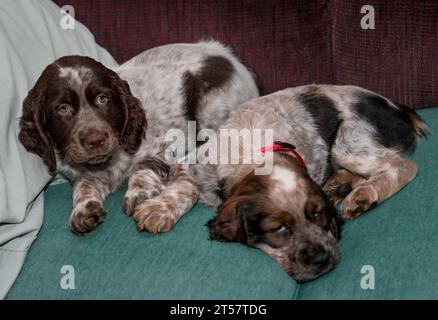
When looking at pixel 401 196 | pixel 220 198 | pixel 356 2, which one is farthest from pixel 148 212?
pixel 356 2

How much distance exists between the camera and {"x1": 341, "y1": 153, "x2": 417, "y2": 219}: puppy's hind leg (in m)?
2.98

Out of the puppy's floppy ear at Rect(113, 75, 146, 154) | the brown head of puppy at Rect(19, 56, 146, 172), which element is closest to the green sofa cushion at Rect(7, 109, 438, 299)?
the brown head of puppy at Rect(19, 56, 146, 172)

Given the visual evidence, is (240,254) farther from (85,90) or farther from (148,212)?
(85,90)

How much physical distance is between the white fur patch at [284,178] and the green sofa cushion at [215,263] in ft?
1.06

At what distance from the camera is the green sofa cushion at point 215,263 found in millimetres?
2514

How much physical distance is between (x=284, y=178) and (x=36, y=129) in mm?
1380

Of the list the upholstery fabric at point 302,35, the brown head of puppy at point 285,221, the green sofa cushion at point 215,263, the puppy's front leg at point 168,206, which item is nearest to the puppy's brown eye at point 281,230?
the brown head of puppy at point 285,221

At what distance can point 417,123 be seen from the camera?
3.47 meters

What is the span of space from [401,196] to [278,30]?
1429 mm

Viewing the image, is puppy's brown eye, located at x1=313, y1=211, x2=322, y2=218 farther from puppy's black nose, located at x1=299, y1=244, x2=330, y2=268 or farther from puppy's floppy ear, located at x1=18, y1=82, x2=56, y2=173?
puppy's floppy ear, located at x1=18, y1=82, x2=56, y2=173

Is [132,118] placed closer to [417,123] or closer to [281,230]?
[281,230]

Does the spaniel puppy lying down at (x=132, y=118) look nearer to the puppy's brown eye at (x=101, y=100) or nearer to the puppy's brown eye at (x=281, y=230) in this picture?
the puppy's brown eye at (x=101, y=100)

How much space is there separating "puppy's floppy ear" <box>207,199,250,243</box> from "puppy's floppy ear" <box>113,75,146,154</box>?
34.9 inches

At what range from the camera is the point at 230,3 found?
3871 mm
